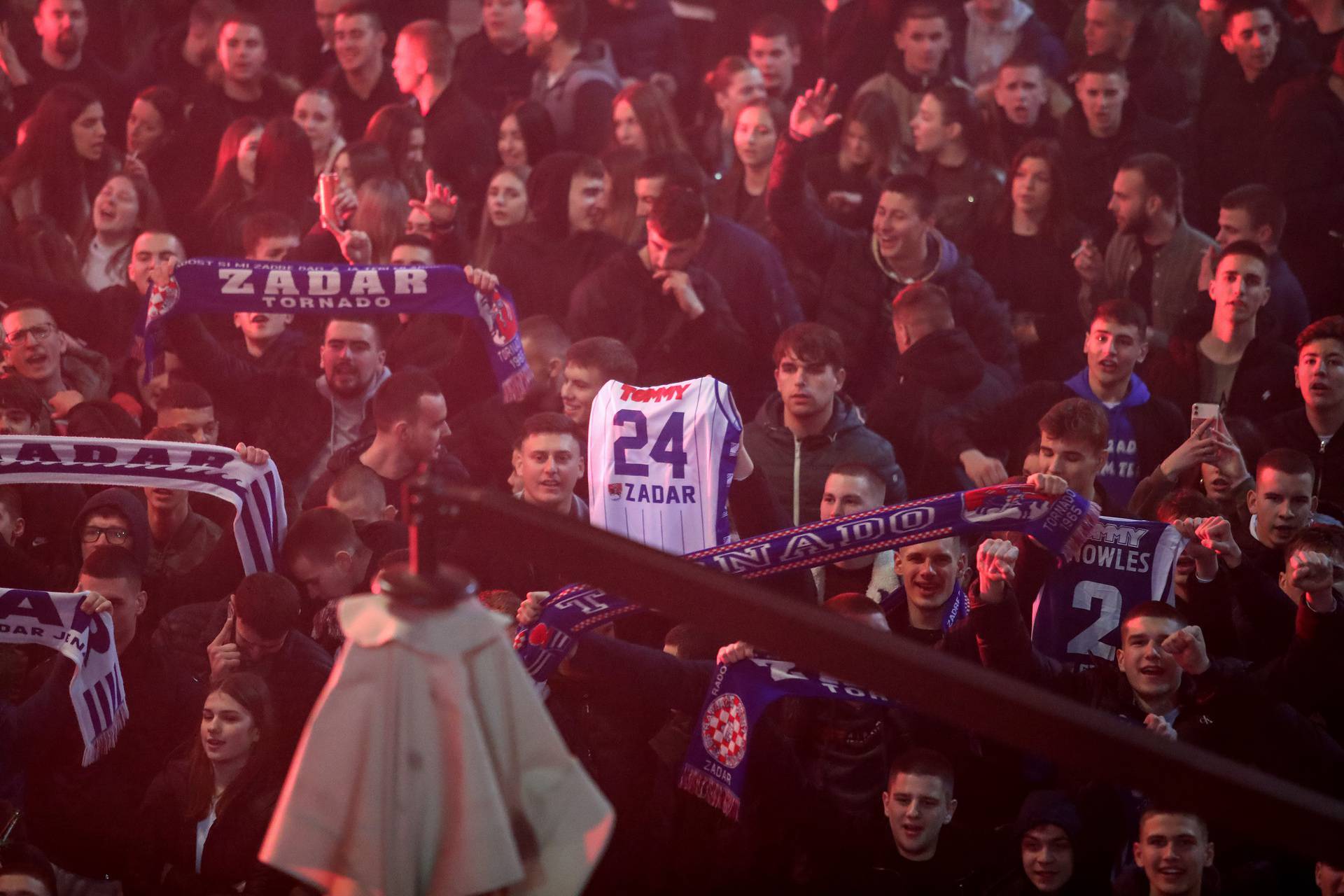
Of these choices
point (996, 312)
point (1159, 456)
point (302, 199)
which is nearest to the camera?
point (1159, 456)

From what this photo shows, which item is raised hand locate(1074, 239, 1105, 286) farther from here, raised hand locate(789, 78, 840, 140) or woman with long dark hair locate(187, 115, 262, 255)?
woman with long dark hair locate(187, 115, 262, 255)

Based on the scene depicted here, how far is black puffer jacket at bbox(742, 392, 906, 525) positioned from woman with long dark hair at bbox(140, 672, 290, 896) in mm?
2402

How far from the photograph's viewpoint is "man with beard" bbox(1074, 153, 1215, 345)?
9055mm

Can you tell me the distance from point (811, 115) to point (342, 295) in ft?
8.36

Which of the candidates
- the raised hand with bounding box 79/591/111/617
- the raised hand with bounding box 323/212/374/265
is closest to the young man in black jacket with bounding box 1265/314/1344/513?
the raised hand with bounding box 323/212/374/265

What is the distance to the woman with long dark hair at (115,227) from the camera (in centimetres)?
968

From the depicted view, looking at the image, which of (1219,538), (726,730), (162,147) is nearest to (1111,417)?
(1219,538)

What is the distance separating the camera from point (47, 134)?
393 inches

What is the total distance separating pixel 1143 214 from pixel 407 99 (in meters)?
4.48

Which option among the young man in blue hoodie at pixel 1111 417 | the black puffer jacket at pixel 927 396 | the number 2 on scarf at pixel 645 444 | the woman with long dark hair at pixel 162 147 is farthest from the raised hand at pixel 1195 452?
the woman with long dark hair at pixel 162 147

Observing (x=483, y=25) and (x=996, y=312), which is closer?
(x=996, y=312)

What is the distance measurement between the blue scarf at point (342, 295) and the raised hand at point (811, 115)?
1.84 meters

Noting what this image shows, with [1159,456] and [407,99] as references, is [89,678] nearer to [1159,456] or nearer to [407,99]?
[1159,456]

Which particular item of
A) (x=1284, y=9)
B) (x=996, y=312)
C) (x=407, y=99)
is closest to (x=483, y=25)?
(x=407, y=99)
